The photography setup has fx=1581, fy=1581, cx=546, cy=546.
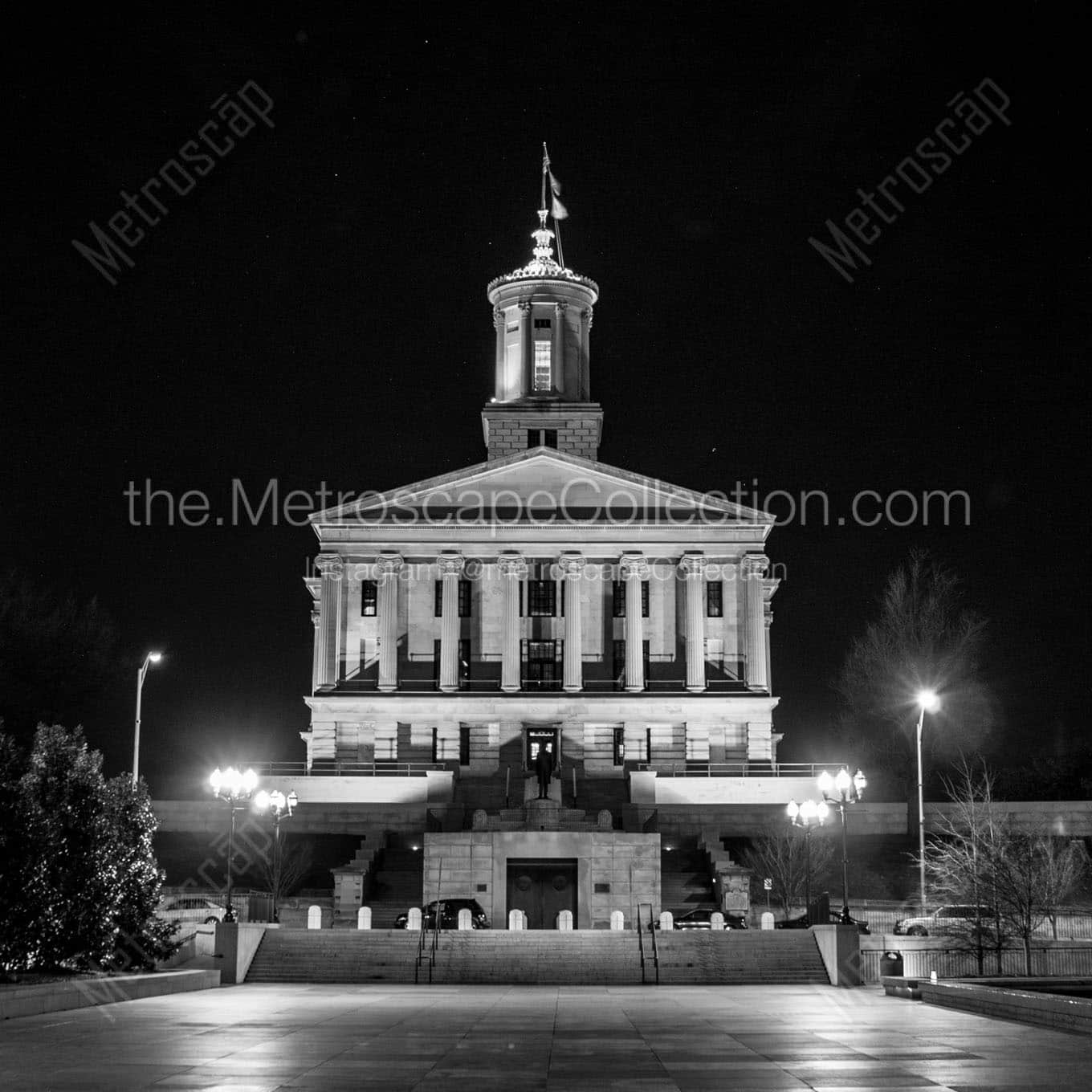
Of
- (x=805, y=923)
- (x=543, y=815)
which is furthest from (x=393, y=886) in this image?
(x=805, y=923)

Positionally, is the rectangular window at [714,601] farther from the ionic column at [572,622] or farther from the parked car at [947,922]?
the parked car at [947,922]

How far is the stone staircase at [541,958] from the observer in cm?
4409

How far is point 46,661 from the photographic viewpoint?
82812mm

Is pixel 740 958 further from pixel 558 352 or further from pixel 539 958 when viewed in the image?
pixel 558 352

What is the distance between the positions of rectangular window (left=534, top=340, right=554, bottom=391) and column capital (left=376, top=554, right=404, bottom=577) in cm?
1715

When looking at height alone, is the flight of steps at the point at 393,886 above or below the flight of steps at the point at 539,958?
above

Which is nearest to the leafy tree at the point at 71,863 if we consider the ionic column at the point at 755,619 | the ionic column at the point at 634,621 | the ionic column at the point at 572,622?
the ionic column at the point at 572,622

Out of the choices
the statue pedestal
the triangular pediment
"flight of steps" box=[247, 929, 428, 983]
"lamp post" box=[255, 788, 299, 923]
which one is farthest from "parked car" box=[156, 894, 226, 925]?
the triangular pediment

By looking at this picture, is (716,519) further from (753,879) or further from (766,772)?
(753,879)

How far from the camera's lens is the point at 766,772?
76188 mm

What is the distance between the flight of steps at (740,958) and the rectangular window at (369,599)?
1634 inches

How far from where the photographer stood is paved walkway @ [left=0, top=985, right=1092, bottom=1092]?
18188mm

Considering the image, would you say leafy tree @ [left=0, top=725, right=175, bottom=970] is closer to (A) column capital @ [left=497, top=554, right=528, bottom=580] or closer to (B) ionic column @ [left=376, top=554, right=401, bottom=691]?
(B) ionic column @ [left=376, top=554, right=401, bottom=691]

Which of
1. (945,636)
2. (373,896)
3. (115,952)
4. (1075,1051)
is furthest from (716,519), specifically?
(1075,1051)
